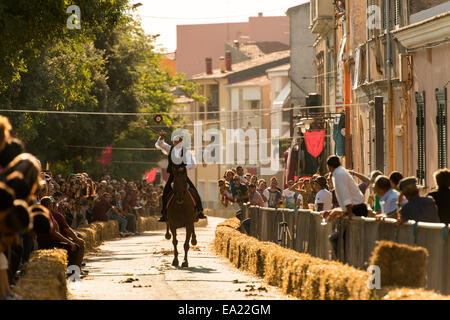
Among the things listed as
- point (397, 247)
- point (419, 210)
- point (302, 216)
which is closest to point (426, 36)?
point (302, 216)

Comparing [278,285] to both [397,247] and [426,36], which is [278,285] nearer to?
[397,247]

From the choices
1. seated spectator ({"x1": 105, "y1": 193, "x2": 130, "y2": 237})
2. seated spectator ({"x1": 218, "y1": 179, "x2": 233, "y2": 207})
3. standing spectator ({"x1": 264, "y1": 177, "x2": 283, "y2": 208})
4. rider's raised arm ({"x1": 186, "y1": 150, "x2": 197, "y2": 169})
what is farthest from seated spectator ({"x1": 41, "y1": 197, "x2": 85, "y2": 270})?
seated spectator ({"x1": 105, "y1": 193, "x2": 130, "y2": 237})

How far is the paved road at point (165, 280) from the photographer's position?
15.6 metres

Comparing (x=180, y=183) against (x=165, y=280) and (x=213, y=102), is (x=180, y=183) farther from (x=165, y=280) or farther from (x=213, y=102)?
(x=213, y=102)

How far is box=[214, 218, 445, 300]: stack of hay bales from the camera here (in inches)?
449

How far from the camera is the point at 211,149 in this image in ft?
325

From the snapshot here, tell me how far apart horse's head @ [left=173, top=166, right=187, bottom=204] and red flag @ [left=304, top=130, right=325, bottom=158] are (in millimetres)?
A: 19031

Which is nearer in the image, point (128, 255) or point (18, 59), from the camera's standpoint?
point (18, 59)

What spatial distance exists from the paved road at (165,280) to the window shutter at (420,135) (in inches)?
207

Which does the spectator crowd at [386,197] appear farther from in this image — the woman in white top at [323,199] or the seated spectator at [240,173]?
the seated spectator at [240,173]

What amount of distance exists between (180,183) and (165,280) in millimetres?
4336

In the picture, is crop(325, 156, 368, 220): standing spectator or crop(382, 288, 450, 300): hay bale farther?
crop(325, 156, 368, 220): standing spectator

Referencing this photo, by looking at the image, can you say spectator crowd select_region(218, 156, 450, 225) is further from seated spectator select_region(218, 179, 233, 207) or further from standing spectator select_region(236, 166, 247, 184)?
standing spectator select_region(236, 166, 247, 184)
